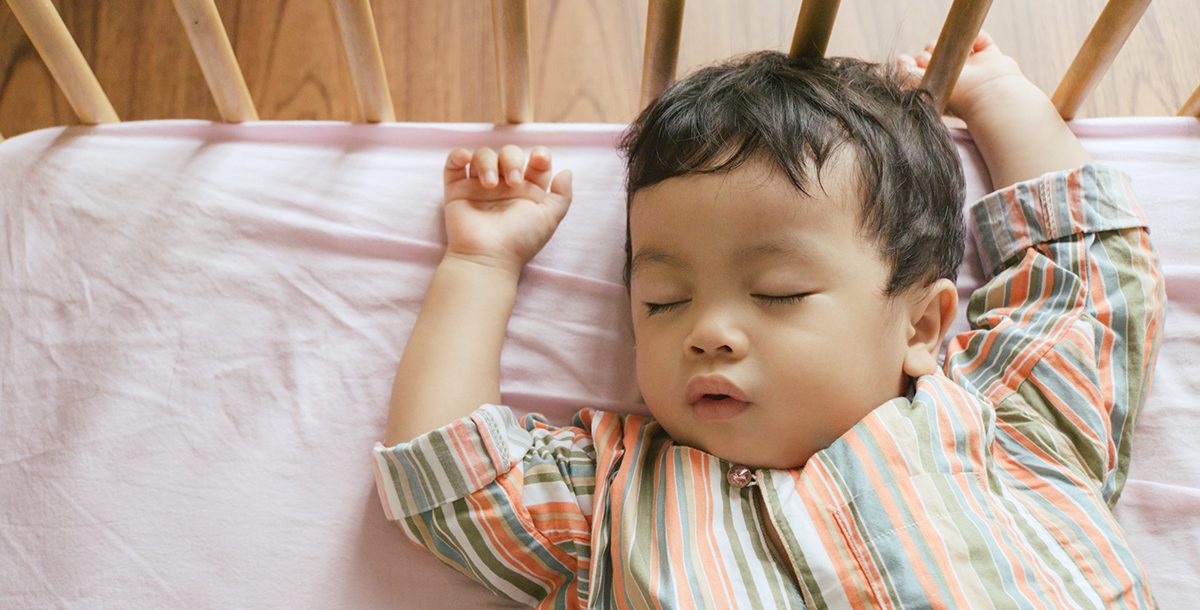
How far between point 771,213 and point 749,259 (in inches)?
1.4

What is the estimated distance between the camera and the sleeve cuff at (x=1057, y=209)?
83cm

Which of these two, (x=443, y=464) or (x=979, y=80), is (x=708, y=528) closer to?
(x=443, y=464)

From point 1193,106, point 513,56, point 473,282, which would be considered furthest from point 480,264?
point 1193,106

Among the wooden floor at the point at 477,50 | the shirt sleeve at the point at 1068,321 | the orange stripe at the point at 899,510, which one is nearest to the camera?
the orange stripe at the point at 899,510

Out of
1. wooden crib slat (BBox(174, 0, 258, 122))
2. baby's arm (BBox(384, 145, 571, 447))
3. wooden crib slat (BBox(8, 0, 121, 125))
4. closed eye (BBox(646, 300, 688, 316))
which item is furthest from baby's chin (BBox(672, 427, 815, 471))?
wooden crib slat (BBox(8, 0, 121, 125))

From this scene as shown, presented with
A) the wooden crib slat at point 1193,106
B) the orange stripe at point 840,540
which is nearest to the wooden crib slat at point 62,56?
the orange stripe at point 840,540

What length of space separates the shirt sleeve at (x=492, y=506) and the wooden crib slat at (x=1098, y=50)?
1.87 feet

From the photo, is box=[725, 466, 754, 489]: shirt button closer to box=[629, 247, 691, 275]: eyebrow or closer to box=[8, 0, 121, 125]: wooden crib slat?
box=[629, 247, 691, 275]: eyebrow

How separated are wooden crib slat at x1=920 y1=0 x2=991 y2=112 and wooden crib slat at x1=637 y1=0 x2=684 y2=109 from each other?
222mm

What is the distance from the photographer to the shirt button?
73 centimetres

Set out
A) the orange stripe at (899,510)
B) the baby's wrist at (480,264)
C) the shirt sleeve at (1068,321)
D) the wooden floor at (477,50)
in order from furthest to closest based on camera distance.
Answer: the wooden floor at (477,50), the baby's wrist at (480,264), the shirt sleeve at (1068,321), the orange stripe at (899,510)

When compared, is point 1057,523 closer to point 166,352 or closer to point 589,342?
point 589,342

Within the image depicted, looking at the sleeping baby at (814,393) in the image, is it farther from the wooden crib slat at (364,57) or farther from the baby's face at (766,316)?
the wooden crib slat at (364,57)

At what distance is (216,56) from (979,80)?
0.70 m
